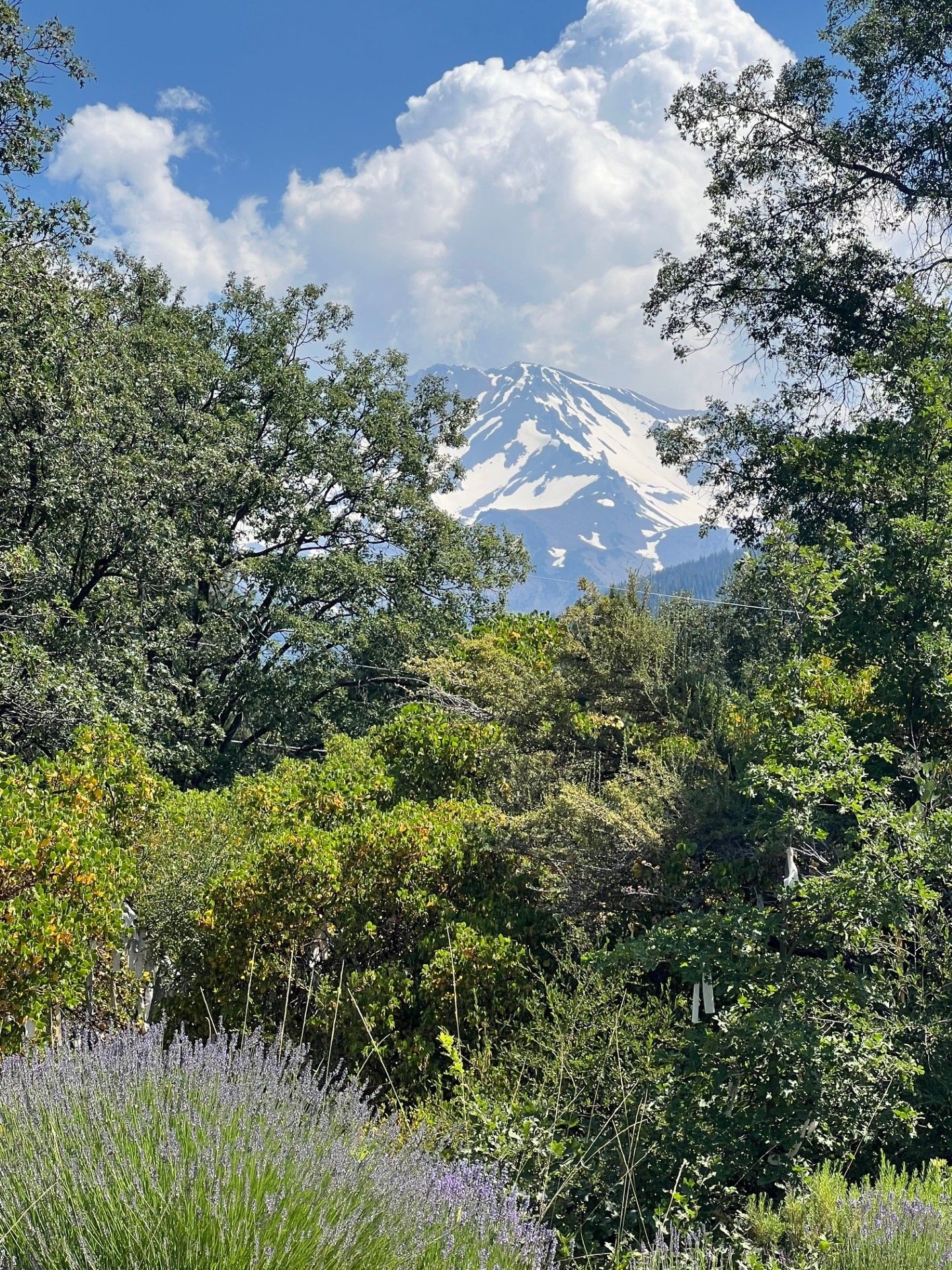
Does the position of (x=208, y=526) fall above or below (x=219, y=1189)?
above

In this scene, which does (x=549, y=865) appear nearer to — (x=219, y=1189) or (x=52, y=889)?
(x=52, y=889)

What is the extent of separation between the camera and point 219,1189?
2.57m

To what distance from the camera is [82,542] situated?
13.2 m

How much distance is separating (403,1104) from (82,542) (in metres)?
9.69

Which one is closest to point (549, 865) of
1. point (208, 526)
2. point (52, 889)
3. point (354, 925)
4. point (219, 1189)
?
point (354, 925)

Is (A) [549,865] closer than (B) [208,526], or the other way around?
(A) [549,865]

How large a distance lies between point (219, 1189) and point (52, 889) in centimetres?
343

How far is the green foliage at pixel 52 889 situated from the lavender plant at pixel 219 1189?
176 cm

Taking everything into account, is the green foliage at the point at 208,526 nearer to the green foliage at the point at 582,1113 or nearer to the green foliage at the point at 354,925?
the green foliage at the point at 354,925

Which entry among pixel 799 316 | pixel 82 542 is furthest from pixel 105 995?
pixel 799 316

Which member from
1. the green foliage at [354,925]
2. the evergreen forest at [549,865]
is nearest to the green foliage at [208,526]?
the evergreen forest at [549,865]

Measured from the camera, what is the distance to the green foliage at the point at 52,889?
510 centimetres

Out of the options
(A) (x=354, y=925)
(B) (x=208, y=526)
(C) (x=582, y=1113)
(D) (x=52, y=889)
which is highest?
(B) (x=208, y=526)

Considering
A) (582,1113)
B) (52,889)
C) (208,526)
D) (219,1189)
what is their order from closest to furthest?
(219,1189) < (582,1113) < (52,889) < (208,526)
